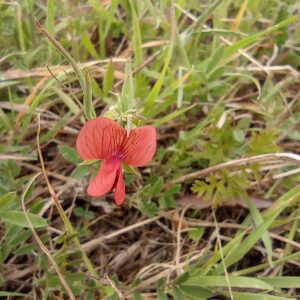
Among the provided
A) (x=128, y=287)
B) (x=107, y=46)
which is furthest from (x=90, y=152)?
(x=107, y=46)

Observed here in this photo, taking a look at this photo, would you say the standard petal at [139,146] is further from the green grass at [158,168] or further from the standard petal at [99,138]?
the green grass at [158,168]

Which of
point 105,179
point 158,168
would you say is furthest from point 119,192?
point 158,168

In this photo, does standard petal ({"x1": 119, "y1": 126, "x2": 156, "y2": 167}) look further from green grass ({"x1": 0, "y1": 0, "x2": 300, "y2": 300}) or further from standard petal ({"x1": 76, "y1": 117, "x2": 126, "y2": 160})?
green grass ({"x1": 0, "y1": 0, "x2": 300, "y2": 300})

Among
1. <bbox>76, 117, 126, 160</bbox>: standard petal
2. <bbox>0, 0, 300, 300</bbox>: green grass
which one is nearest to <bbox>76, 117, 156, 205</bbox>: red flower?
<bbox>76, 117, 126, 160</bbox>: standard petal

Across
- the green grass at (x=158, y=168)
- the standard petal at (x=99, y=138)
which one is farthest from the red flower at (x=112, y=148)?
the green grass at (x=158, y=168)

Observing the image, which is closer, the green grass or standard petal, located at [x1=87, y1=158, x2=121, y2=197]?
standard petal, located at [x1=87, y1=158, x2=121, y2=197]

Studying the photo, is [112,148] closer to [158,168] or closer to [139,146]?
[139,146]
